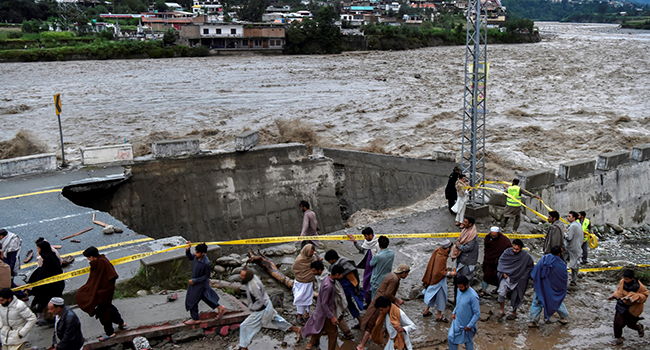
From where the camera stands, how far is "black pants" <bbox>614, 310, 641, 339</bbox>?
25.0 feet

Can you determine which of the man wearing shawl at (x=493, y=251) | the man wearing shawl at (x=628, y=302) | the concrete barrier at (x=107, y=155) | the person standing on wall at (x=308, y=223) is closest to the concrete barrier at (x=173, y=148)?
the concrete barrier at (x=107, y=155)

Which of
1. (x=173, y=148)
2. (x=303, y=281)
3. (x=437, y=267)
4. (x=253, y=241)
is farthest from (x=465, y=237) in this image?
(x=173, y=148)

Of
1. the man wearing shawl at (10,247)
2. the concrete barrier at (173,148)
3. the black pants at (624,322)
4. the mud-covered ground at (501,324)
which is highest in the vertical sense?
the concrete barrier at (173,148)

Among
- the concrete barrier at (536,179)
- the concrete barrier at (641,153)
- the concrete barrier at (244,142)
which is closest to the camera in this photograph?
the concrete barrier at (536,179)

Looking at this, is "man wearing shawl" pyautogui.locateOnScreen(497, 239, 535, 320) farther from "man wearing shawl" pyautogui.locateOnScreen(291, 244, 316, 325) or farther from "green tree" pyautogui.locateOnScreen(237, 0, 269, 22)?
"green tree" pyautogui.locateOnScreen(237, 0, 269, 22)

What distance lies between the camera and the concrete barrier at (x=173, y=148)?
51.4 feet

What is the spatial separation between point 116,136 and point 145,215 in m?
18.0

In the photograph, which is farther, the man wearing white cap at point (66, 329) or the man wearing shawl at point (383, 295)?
the man wearing shawl at point (383, 295)

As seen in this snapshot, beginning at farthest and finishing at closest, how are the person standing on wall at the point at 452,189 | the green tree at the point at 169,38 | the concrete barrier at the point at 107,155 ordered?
the green tree at the point at 169,38
the concrete barrier at the point at 107,155
the person standing on wall at the point at 452,189

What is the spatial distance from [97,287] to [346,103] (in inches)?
1368

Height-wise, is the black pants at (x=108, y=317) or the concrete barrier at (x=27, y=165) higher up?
the concrete barrier at (x=27, y=165)

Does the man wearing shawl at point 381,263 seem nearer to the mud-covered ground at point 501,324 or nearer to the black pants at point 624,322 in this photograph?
the mud-covered ground at point 501,324

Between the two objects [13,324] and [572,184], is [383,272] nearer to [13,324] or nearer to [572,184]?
[13,324]

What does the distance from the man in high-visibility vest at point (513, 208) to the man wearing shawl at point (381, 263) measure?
229 inches
